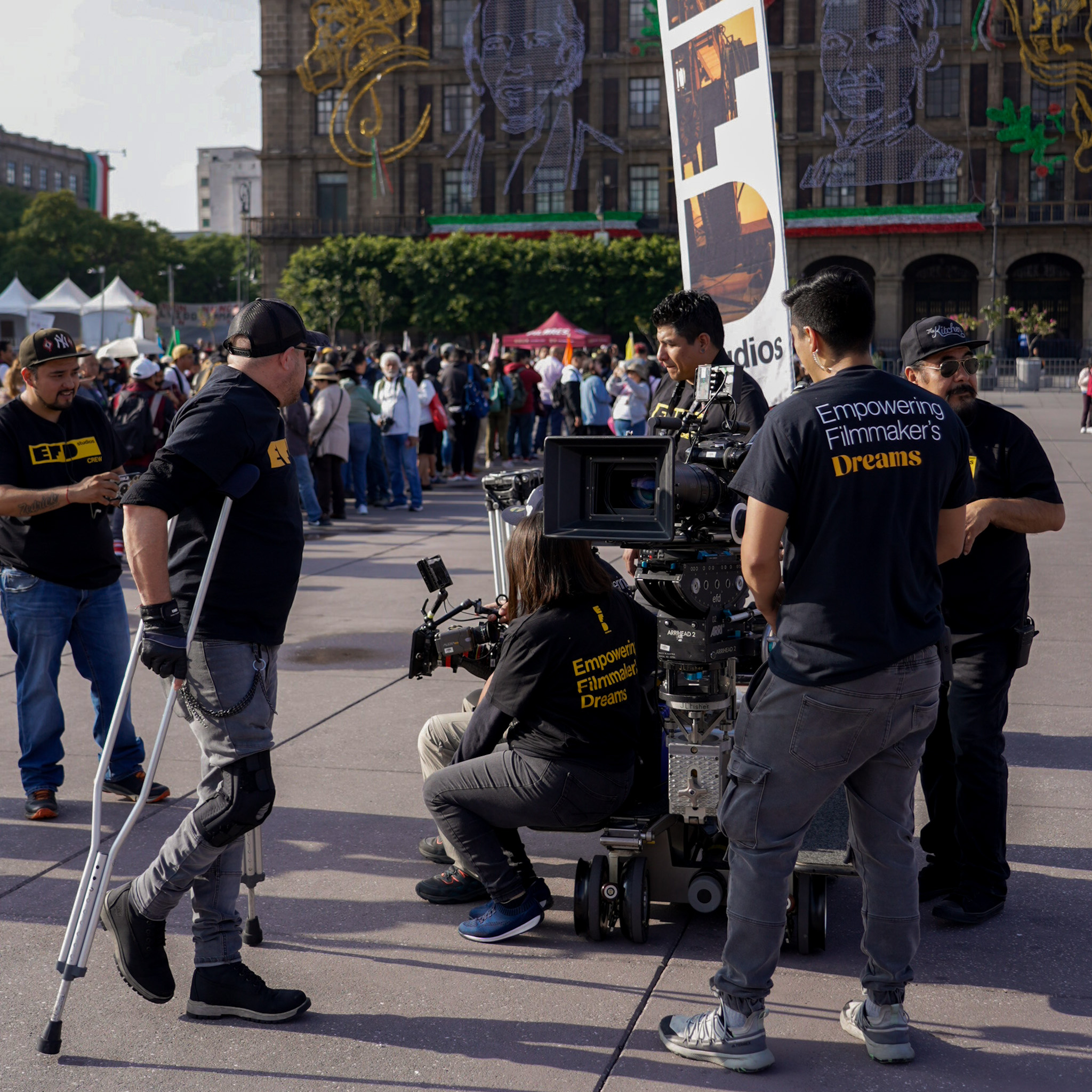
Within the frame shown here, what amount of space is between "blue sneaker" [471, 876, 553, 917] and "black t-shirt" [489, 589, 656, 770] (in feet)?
1.73

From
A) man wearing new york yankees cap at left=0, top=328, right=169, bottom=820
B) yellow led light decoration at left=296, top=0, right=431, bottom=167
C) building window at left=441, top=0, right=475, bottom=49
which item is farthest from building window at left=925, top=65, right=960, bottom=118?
man wearing new york yankees cap at left=0, top=328, right=169, bottom=820

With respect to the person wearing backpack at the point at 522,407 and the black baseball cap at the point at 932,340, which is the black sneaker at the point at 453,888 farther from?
the person wearing backpack at the point at 522,407

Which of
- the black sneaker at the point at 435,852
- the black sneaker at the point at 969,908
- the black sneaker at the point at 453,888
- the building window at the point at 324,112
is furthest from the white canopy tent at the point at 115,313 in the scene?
the black sneaker at the point at 969,908

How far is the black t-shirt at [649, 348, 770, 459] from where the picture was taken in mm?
4770

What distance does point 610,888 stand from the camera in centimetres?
409

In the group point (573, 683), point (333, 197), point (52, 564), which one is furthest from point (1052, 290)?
point (573, 683)

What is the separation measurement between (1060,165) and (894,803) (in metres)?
64.5

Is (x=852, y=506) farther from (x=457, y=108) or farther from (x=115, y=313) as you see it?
(x=457, y=108)

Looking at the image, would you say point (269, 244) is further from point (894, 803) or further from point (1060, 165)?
point (894, 803)

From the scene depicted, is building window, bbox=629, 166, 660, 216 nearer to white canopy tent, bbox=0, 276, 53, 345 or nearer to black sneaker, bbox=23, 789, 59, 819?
white canopy tent, bbox=0, 276, 53, 345

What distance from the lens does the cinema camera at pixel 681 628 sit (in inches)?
144

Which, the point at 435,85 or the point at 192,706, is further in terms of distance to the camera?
the point at 435,85

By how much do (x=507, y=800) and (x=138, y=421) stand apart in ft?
25.5

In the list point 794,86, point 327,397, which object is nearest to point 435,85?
point 794,86
